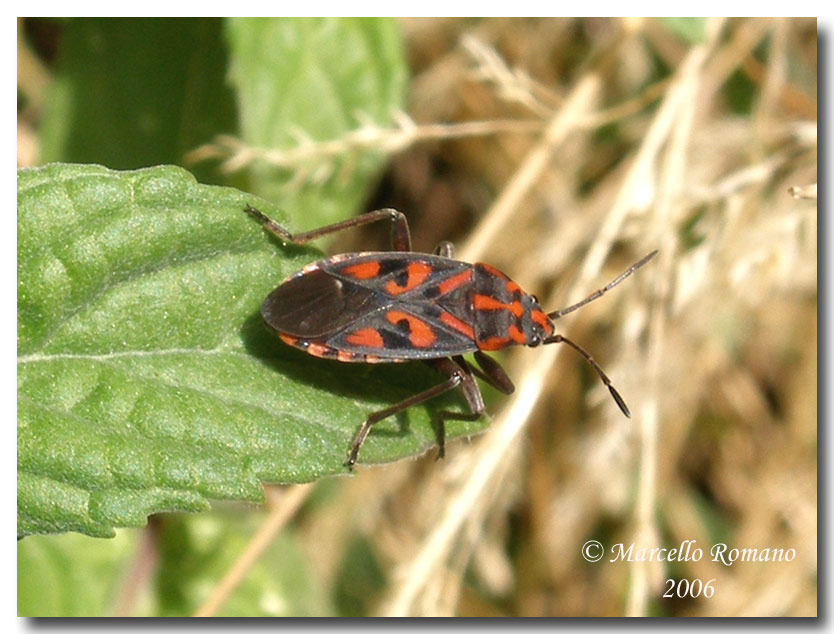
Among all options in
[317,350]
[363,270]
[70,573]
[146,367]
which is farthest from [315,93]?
[70,573]

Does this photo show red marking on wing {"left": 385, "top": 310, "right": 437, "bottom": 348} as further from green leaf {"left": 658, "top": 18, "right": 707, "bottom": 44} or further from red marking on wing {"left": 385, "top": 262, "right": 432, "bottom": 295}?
green leaf {"left": 658, "top": 18, "right": 707, "bottom": 44}

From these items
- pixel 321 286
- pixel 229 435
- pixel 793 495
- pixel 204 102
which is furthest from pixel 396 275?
pixel 793 495

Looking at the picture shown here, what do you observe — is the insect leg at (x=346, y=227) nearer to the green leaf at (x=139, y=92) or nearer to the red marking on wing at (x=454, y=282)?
the red marking on wing at (x=454, y=282)

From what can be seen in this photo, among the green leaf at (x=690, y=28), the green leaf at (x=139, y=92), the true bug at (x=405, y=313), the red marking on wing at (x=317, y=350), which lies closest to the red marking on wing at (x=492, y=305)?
the true bug at (x=405, y=313)

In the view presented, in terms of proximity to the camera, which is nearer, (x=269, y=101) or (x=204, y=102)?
(x=269, y=101)

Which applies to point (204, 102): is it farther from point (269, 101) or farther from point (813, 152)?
point (813, 152)

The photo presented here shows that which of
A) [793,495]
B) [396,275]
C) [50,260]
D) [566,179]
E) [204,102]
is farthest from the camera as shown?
[566,179]

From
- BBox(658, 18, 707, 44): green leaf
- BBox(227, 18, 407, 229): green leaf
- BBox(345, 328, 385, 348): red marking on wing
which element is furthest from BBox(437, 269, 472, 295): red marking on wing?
BBox(658, 18, 707, 44): green leaf

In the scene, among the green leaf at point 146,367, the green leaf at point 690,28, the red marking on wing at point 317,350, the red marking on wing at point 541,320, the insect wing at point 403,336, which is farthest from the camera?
the green leaf at point 690,28

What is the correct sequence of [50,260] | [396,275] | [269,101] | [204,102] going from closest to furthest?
1. [50,260]
2. [396,275]
3. [269,101]
4. [204,102]
